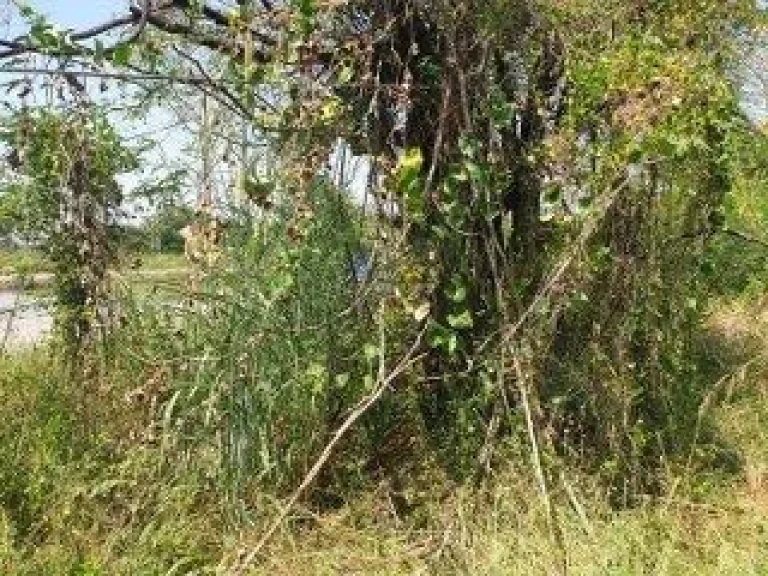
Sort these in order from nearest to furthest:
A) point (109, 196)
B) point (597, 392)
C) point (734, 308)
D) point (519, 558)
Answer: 1. point (519, 558)
2. point (597, 392)
3. point (109, 196)
4. point (734, 308)

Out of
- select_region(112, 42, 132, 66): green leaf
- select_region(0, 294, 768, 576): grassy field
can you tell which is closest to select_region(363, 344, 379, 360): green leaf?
select_region(0, 294, 768, 576): grassy field

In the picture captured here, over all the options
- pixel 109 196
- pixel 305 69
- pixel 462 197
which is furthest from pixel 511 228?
pixel 109 196

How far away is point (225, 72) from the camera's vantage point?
4.34 metres

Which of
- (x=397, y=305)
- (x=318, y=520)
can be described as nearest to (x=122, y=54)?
(x=397, y=305)

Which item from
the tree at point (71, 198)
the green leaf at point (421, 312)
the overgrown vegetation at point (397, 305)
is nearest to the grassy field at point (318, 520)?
the overgrown vegetation at point (397, 305)

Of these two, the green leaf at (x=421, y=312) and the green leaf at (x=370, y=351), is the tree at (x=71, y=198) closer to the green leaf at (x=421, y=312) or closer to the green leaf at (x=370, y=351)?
the green leaf at (x=370, y=351)

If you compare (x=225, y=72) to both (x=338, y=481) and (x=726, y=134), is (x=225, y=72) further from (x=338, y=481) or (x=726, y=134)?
(x=726, y=134)

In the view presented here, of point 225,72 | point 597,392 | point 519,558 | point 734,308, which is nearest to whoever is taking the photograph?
point 519,558

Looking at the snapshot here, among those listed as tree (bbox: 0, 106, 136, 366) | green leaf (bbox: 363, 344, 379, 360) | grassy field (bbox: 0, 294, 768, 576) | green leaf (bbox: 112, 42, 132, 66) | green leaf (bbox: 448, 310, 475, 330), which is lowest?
grassy field (bbox: 0, 294, 768, 576)

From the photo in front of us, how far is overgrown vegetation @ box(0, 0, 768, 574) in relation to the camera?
13.7ft

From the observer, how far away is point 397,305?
448 cm

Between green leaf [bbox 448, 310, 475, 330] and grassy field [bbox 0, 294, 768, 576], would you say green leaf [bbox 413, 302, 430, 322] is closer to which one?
green leaf [bbox 448, 310, 475, 330]

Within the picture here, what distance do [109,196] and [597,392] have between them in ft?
7.41

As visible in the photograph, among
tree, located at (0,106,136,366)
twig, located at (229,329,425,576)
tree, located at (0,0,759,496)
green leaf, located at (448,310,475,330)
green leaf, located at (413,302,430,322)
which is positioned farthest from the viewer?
tree, located at (0,106,136,366)
